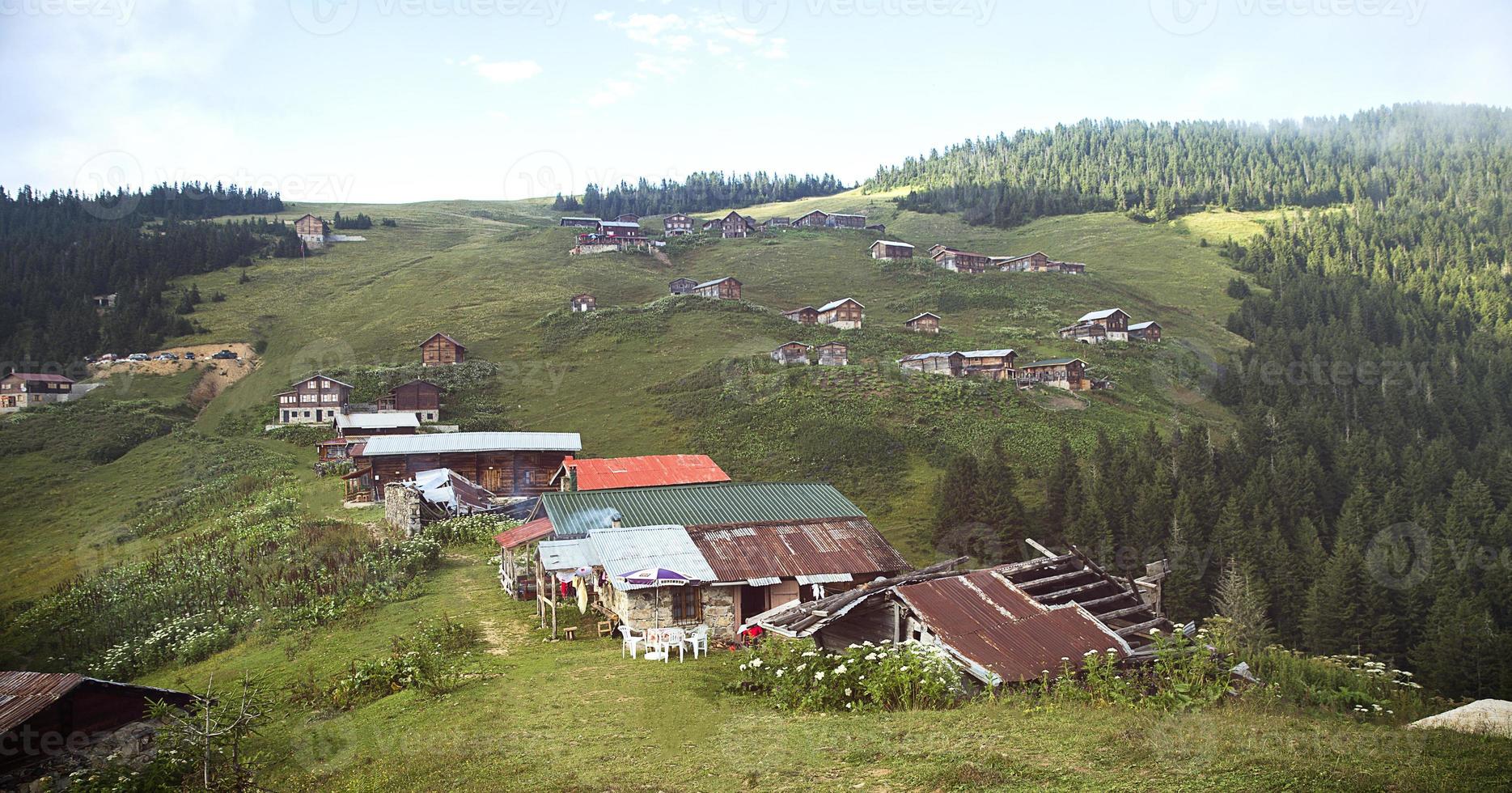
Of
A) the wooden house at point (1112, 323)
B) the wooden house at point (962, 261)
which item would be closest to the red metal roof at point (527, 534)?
the wooden house at point (1112, 323)

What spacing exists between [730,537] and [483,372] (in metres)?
50.2

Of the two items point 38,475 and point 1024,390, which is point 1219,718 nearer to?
point 1024,390

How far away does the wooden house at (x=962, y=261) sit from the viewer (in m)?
106

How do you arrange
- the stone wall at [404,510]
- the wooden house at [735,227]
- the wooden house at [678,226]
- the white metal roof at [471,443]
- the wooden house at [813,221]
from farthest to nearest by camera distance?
1. the wooden house at [813,221]
2. the wooden house at [678,226]
3. the wooden house at [735,227]
4. the white metal roof at [471,443]
5. the stone wall at [404,510]

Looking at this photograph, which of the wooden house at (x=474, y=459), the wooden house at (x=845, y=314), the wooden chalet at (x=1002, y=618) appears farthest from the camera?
the wooden house at (x=845, y=314)

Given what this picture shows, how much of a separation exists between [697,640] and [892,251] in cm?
9684

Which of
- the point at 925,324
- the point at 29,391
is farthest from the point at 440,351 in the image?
the point at 925,324

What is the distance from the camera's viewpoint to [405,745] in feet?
39.3

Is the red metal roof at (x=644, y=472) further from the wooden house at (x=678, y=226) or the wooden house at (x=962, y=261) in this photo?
the wooden house at (x=678, y=226)

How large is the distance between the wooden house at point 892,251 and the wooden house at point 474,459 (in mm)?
70793

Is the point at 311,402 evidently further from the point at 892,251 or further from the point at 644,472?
the point at 892,251

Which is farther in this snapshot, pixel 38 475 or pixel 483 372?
pixel 483 372

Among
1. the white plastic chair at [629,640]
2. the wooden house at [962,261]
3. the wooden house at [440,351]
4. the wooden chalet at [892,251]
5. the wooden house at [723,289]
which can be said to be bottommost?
the white plastic chair at [629,640]

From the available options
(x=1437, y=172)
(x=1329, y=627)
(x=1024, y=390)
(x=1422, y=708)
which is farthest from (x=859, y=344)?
(x=1437, y=172)
